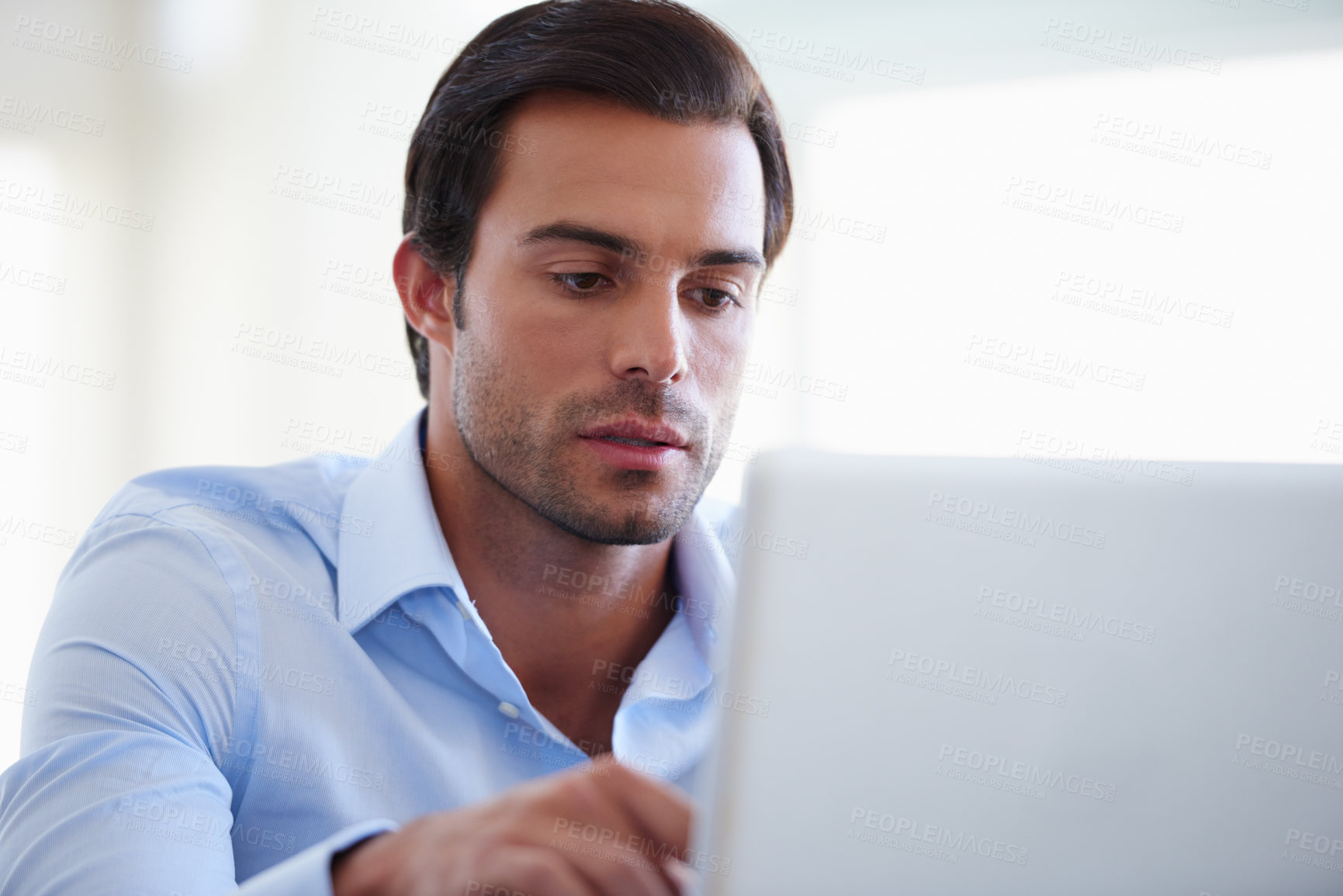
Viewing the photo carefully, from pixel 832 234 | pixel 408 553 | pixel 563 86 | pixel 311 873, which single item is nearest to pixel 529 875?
pixel 311 873

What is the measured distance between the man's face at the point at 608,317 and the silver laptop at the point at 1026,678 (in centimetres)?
76

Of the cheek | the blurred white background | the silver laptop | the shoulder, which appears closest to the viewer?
the silver laptop

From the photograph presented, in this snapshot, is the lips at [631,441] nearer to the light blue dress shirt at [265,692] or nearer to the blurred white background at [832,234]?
the light blue dress shirt at [265,692]

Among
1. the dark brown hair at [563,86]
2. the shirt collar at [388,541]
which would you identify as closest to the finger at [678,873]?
the shirt collar at [388,541]

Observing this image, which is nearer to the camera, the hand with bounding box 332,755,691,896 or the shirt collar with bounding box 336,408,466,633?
the hand with bounding box 332,755,691,896

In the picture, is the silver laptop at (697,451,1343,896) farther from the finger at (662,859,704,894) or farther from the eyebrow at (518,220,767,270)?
the eyebrow at (518,220,767,270)

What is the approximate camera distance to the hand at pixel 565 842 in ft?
1.95

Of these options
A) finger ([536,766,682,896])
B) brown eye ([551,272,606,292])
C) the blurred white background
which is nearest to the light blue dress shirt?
Result: brown eye ([551,272,606,292])

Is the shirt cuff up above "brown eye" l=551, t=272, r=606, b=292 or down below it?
below

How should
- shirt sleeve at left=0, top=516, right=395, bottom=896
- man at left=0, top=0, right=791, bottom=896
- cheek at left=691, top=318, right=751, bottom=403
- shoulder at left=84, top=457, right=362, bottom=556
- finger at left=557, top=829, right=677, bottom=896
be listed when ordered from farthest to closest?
cheek at left=691, top=318, right=751, bottom=403 → shoulder at left=84, top=457, right=362, bottom=556 → man at left=0, top=0, right=791, bottom=896 → shirt sleeve at left=0, top=516, right=395, bottom=896 → finger at left=557, top=829, right=677, bottom=896


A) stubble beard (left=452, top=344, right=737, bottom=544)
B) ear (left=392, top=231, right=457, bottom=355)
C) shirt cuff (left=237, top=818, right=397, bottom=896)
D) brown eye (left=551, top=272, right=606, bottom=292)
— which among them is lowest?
shirt cuff (left=237, top=818, right=397, bottom=896)

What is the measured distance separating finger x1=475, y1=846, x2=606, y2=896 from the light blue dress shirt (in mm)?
404

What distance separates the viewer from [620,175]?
4.27 feet

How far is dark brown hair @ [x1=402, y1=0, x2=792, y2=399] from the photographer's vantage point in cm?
137
